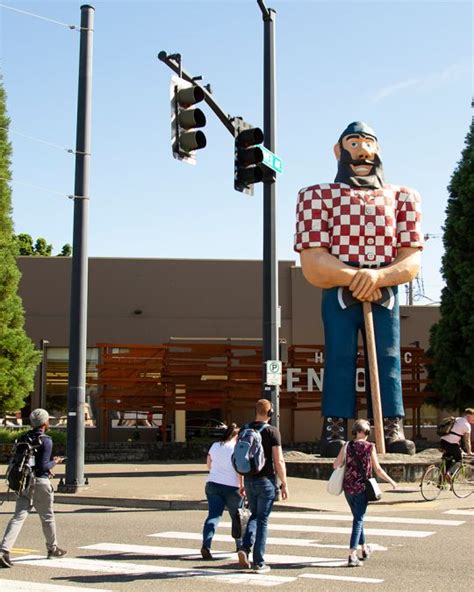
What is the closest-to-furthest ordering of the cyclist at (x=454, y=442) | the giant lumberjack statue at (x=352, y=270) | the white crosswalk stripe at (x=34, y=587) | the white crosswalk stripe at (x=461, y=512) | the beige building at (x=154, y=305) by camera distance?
the white crosswalk stripe at (x=34, y=587) < the white crosswalk stripe at (x=461, y=512) < the cyclist at (x=454, y=442) < the giant lumberjack statue at (x=352, y=270) < the beige building at (x=154, y=305)

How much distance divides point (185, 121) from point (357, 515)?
18.5 ft

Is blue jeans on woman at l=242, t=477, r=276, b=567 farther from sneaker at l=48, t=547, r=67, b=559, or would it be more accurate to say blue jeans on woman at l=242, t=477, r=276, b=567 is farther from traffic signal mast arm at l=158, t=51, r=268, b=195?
traffic signal mast arm at l=158, t=51, r=268, b=195

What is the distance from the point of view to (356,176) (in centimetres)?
1950

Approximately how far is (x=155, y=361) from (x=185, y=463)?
3845 mm

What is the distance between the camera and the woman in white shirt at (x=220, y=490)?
938cm

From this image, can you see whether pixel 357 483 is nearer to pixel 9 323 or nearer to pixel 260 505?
pixel 260 505

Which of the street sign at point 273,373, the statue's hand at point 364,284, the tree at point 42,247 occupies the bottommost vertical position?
the street sign at point 273,373

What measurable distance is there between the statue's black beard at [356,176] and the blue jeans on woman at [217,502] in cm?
1127

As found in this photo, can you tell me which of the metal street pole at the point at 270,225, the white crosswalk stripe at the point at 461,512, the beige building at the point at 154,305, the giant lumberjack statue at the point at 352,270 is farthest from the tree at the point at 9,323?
the white crosswalk stripe at the point at 461,512

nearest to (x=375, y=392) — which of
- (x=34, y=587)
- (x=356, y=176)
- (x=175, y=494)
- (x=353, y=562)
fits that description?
(x=356, y=176)

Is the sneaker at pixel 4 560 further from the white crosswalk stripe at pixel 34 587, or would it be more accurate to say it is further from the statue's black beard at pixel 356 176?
the statue's black beard at pixel 356 176

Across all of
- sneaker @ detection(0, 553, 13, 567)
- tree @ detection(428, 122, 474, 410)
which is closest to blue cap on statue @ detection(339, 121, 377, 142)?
tree @ detection(428, 122, 474, 410)

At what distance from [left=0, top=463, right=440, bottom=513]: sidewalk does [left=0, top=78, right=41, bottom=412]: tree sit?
4385 millimetres

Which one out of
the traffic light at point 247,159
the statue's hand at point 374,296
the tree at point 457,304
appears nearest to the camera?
the traffic light at point 247,159
